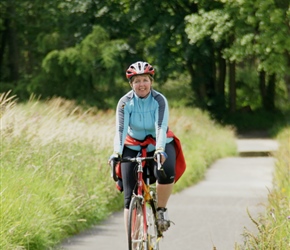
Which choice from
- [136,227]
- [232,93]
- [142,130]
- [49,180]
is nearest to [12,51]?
[232,93]

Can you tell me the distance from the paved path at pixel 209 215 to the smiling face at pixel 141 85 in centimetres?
173

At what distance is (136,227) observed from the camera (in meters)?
8.34

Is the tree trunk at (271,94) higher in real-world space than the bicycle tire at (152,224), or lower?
lower

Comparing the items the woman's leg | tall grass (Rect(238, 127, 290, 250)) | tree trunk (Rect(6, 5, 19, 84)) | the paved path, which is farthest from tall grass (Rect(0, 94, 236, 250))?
tree trunk (Rect(6, 5, 19, 84))

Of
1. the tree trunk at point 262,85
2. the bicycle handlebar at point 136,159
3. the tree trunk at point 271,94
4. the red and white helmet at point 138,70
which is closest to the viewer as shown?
the bicycle handlebar at point 136,159

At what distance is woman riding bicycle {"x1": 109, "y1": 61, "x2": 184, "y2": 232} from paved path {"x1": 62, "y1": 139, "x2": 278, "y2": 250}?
1351mm

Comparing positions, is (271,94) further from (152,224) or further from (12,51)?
(152,224)

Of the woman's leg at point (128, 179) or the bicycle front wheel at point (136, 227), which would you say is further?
the woman's leg at point (128, 179)

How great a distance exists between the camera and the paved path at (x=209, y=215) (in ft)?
35.0

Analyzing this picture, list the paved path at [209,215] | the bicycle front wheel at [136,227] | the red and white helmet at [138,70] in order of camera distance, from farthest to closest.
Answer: the paved path at [209,215] → the red and white helmet at [138,70] → the bicycle front wheel at [136,227]

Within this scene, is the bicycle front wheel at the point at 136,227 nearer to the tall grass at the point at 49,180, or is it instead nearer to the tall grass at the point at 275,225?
the tall grass at the point at 275,225

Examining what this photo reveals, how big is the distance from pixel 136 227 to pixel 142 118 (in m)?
0.98

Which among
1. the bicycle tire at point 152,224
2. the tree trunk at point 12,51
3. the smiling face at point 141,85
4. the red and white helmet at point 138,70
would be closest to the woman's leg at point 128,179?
the bicycle tire at point 152,224

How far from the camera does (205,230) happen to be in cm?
1195
